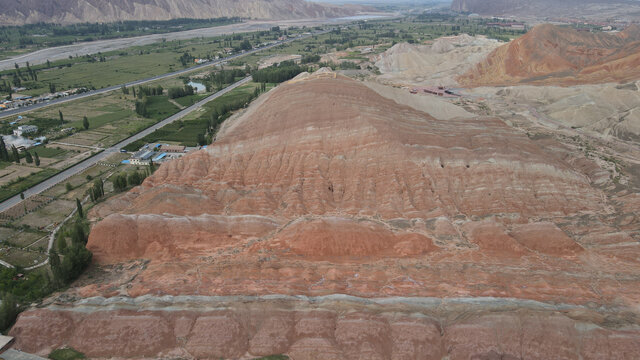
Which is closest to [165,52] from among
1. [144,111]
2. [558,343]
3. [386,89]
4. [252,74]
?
[252,74]

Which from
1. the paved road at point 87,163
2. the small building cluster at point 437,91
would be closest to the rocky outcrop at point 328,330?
the paved road at point 87,163

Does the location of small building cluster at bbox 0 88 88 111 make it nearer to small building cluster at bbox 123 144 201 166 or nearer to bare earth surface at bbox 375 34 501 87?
small building cluster at bbox 123 144 201 166

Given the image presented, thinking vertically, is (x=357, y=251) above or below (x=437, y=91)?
below

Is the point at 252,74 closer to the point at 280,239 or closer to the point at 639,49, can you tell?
the point at 280,239

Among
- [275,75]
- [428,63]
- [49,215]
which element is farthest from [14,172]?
[428,63]

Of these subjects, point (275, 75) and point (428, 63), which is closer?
point (275, 75)

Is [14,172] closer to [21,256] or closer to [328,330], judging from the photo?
[21,256]
